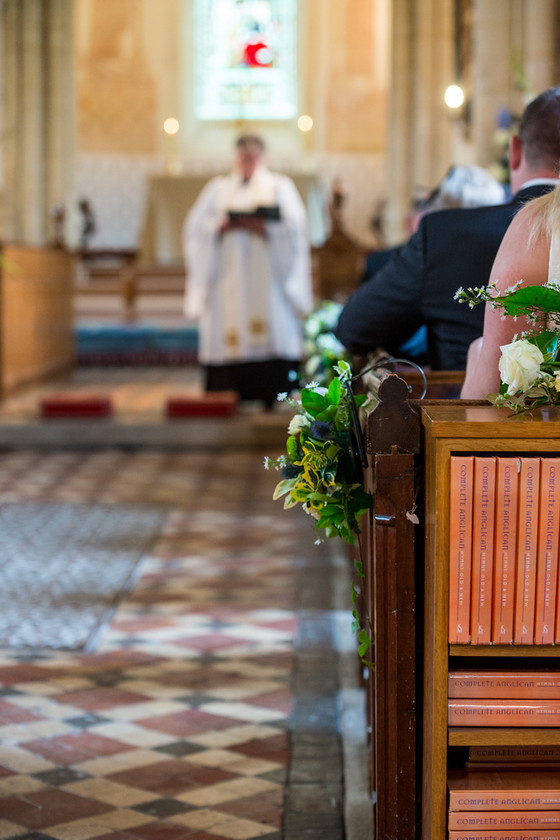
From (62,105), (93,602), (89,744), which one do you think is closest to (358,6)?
(62,105)

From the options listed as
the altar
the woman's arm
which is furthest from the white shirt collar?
the altar

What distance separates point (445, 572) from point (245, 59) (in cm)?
2005

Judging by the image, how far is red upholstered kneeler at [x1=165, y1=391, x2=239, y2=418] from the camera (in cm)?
977

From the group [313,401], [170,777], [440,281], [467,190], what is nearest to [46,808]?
[170,777]

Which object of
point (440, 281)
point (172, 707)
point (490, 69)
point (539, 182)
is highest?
point (490, 69)

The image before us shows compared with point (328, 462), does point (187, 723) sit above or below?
below

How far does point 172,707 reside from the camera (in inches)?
152

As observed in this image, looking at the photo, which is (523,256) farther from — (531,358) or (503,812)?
(503,812)

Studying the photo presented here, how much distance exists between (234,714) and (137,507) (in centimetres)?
341

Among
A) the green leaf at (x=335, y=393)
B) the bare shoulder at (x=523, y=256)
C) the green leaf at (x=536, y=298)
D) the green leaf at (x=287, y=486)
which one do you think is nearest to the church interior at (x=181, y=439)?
the green leaf at (x=287, y=486)

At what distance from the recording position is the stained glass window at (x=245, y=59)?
2109 cm

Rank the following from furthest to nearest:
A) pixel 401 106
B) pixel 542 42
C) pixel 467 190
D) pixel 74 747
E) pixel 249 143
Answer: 1. pixel 401 106
2. pixel 249 143
3. pixel 542 42
4. pixel 467 190
5. pixel 74 747

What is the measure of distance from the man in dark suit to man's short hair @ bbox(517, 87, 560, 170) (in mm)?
29

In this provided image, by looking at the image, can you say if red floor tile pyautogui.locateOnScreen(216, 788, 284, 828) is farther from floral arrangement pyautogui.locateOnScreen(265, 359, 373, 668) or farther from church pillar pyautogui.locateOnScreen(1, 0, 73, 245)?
church pillar pyautogui.locateOnScreen(1, 0, 73, 245)
